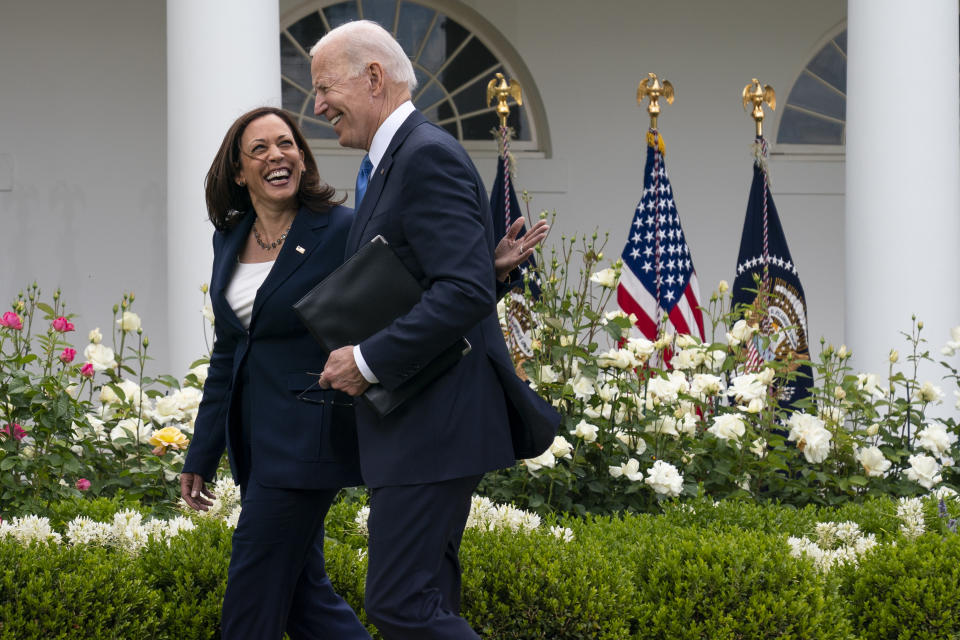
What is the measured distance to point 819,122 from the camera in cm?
1030

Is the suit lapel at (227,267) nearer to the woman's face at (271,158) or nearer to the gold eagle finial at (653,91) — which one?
the woman's face at (271,158)

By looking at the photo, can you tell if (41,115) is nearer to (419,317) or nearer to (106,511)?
(106,511)

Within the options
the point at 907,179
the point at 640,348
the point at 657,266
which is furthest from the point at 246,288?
the point at 907,179

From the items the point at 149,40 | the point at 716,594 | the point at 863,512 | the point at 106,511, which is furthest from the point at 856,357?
the point at 149,40

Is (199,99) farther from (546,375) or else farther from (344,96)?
(344,96)

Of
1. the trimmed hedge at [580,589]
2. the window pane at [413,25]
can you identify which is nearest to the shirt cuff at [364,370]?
the trimmed hedge at [580,589]

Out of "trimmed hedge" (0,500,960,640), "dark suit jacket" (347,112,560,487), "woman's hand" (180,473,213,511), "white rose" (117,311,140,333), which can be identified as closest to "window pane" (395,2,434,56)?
"white rose" (117,311,140,333)

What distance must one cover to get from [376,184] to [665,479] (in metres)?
1.97

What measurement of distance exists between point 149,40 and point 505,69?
301 centimetres

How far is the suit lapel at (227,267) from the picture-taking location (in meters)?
2.89

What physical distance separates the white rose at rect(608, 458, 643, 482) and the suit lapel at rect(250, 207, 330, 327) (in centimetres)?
175

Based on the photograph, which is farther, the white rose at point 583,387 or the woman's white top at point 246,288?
the white rose at point 583,387

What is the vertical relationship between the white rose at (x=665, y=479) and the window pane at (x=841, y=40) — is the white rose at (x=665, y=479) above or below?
below

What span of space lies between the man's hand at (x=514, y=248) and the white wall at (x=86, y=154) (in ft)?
22.4
